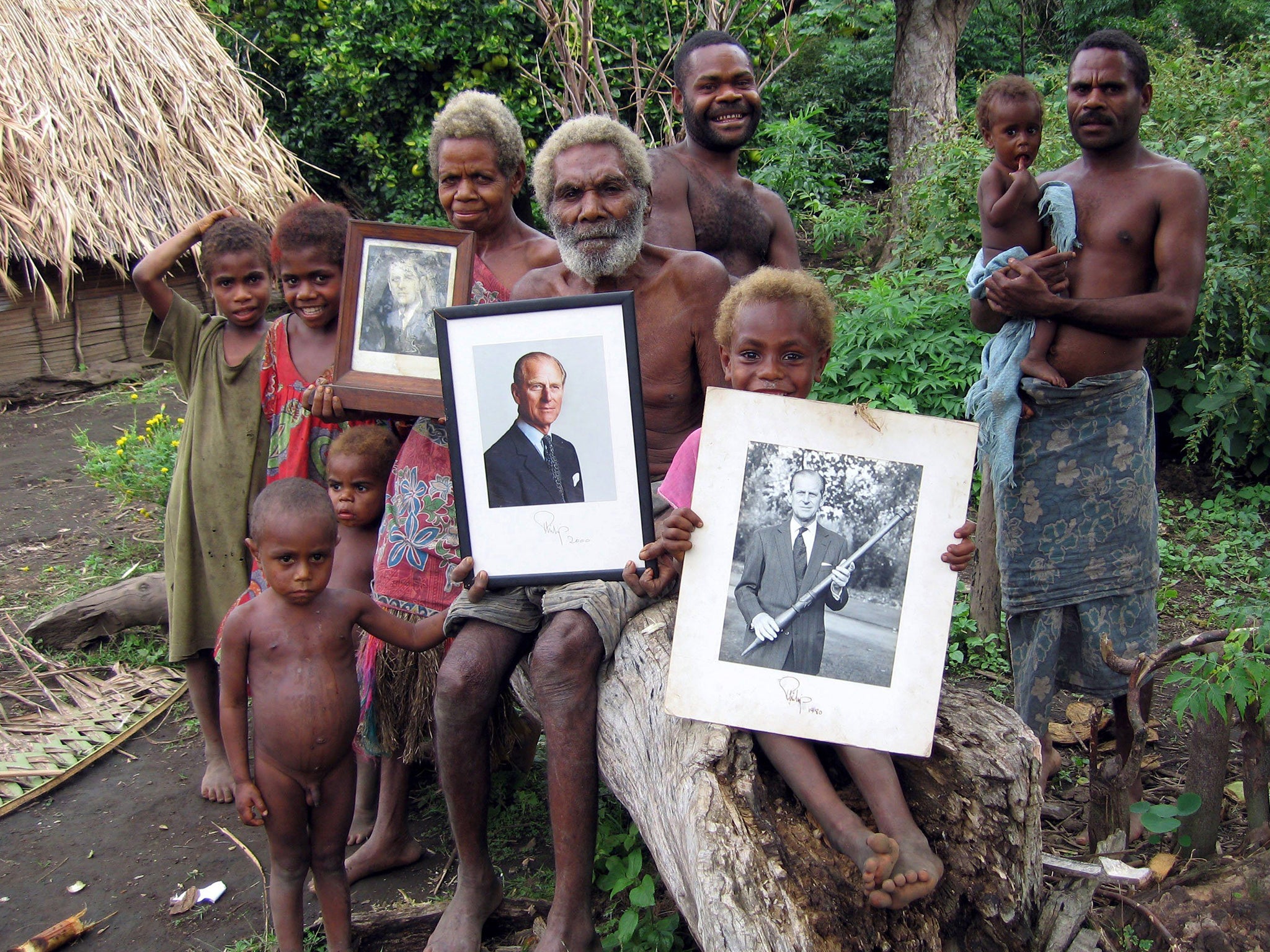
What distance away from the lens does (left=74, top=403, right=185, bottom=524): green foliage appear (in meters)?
5.61

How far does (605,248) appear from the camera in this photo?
9.38ft

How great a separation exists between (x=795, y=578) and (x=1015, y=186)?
160 centimetres

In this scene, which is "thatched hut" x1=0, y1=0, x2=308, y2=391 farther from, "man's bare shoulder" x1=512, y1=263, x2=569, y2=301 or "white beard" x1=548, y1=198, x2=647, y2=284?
"white beard" x1=548, y1=198, x2=647, y2=284

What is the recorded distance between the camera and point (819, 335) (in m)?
2.44

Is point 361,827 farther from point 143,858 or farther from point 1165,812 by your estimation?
point 1165,812

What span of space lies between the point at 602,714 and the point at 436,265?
1.36 m

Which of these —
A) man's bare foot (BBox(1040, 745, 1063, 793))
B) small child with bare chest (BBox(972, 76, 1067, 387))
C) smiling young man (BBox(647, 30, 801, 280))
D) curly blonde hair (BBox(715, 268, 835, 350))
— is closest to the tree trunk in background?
smiling young man (BBox(647, 30, 801, 280))

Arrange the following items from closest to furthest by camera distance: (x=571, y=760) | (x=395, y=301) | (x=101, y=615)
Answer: (x=571, y=760)
(x=395, y=301)
(x=101, y=615)

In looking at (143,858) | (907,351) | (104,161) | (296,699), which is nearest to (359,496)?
(296,699)

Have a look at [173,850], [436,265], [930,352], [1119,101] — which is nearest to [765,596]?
[436,265]

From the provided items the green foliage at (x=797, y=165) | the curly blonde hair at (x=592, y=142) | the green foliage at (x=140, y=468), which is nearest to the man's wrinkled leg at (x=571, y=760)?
the curly blonde hair at (x=592, y=142)

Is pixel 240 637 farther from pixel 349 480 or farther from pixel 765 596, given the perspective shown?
pixel 765 596

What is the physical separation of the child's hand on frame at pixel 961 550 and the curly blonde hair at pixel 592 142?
140 centimetres

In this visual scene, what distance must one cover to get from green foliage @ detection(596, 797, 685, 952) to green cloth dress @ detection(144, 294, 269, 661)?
4.94 ft
